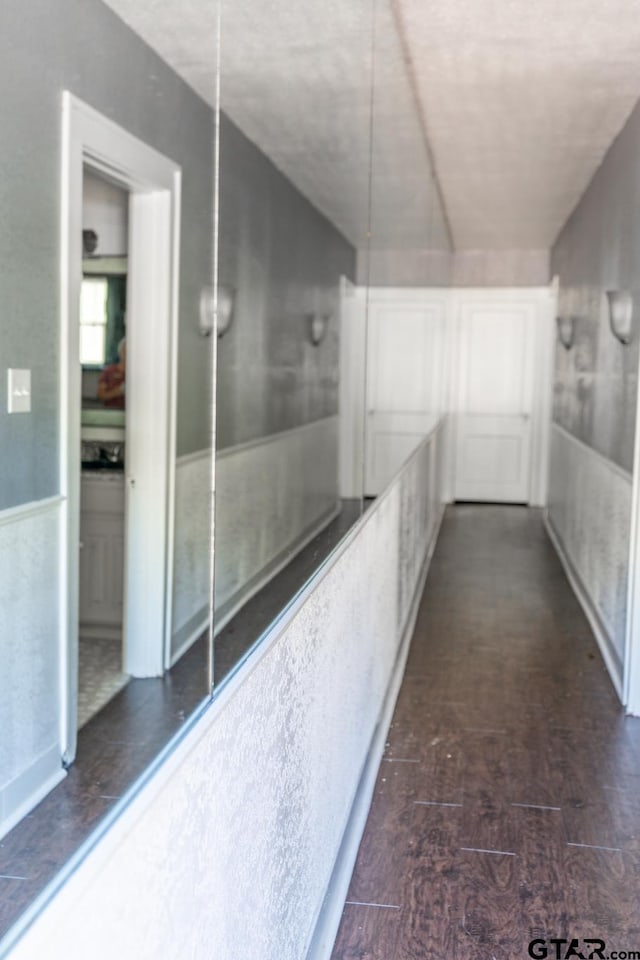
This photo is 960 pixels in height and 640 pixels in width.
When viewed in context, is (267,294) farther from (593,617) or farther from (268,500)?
(593,617)

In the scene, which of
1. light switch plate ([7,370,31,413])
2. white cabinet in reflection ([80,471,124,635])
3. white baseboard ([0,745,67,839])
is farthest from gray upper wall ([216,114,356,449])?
white cabinet in reflection ([80,471,124,635])

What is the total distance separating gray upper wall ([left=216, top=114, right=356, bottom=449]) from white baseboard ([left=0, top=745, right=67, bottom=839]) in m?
0.83

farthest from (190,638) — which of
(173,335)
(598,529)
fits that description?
(598,529)

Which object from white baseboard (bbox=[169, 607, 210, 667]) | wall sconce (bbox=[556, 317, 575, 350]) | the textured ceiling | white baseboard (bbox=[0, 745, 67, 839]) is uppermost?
the textured ceiling

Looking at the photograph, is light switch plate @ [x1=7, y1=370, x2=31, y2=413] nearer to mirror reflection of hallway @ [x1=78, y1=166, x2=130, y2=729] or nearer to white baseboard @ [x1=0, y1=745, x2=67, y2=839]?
white baseboard @ [x1=0, y1=745, x2=67, y2=839]

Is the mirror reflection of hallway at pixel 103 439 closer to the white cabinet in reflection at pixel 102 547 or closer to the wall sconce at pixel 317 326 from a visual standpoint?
the white cabinet in reflection at pixel 102 547

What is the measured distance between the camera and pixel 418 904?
7.20 ft

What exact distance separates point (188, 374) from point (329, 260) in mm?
943

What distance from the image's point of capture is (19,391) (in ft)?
7.64

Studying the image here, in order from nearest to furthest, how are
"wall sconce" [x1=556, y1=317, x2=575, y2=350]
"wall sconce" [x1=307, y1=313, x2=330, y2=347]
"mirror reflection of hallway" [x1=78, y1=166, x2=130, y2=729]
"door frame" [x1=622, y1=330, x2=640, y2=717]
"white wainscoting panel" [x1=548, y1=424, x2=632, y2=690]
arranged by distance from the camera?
"wall sconce" [x1=307, y1=313, x2=330, y2=347] < "door frame" [x1=622, y1=330, x2=640, y2=717] < "mirror reflection of hallway" [x1=78, y1=166, x2=130, y2=729] < "white wainscoting panel" [x1=548, y1=424, x2=632, y2=690] < "wall sconce" [x1=556, y1=317, x2=575, y2=350]

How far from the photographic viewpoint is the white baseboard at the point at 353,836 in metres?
1.97

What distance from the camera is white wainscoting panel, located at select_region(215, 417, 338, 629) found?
5.94 feet

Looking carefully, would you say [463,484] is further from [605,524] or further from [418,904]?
[418,904]

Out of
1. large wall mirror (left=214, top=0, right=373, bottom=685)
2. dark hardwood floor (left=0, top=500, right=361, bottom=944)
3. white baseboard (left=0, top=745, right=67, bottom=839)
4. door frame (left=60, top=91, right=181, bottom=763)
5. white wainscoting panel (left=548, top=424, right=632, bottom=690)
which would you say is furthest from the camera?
white wainscoting panel (left=548, top=424, right=632, bottom=690)
